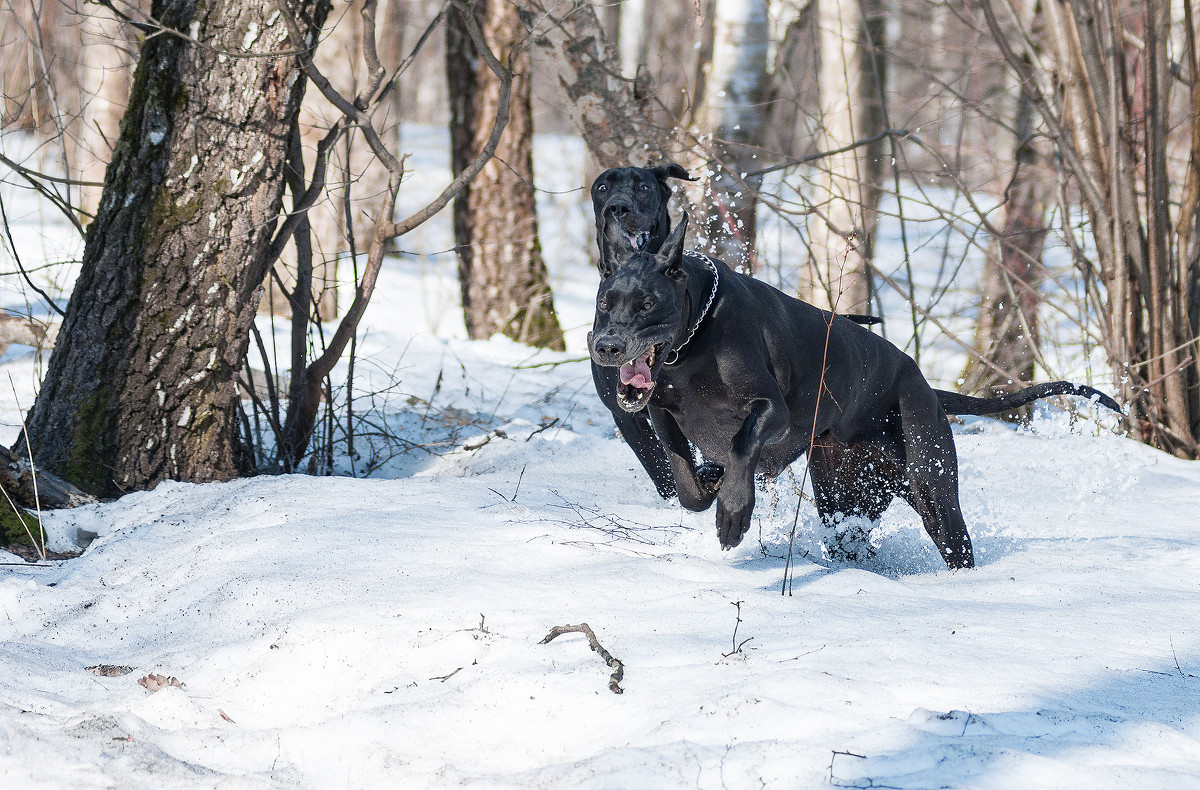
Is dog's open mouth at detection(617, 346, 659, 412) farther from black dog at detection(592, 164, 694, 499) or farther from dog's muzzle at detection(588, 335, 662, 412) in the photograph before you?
black dog at detection(592, 164, 694, 499)

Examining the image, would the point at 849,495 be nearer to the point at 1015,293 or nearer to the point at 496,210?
the point at 1015,293

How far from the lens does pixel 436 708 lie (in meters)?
2.46

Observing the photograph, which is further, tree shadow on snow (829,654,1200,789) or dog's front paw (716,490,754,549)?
dog's front paw (716,490,754,549)

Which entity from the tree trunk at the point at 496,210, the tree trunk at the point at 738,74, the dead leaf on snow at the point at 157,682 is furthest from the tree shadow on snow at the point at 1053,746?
the tree trunk at the point at 496,210

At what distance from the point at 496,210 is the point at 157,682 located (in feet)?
22.0

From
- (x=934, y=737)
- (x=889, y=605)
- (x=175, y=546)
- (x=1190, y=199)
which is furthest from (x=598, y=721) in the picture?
(x=1190, y=199)

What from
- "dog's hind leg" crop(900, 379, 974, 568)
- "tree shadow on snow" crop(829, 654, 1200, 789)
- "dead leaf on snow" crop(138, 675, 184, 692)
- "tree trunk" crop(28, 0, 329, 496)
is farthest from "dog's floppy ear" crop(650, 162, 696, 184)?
"dead leaf on snow" crop(138, 675, 184, 692)

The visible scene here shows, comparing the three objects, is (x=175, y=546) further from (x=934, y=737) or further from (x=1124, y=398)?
(x=1124, y=398)

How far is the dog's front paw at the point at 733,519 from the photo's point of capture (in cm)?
325

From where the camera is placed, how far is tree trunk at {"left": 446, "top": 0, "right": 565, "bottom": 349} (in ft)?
29.6

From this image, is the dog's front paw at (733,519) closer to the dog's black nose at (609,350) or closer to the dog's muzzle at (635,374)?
the dog's muzzle at (635,374)

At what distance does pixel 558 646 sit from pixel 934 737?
38.1 inches

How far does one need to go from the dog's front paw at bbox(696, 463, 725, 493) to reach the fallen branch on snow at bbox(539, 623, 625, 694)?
0.98 m

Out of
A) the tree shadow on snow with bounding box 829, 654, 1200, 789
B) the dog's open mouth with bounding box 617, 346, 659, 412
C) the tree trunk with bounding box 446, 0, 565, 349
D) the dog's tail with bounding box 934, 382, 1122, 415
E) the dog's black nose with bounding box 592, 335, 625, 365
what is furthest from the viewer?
Result: the tree trunk with bounding box 446, 0, 565, 349
